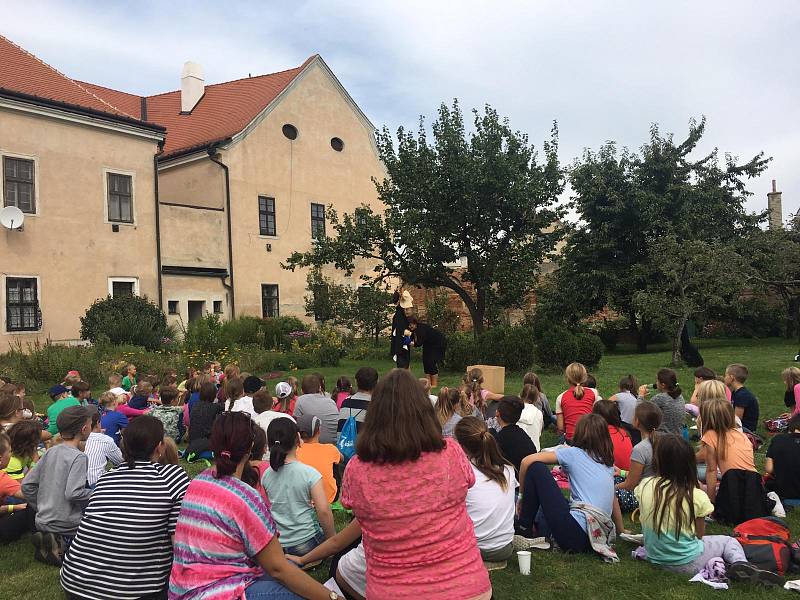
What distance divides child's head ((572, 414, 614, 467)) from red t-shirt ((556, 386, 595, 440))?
2890 mm

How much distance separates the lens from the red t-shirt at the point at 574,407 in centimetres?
813

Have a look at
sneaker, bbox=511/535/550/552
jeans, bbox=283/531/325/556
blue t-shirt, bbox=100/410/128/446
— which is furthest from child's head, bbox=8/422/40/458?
sneaker, bbox=511/535/550/552

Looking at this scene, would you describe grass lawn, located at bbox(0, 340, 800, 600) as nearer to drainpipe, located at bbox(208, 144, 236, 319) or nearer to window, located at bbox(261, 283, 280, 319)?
drainpipe, located at bbox(208, 144, 236, 319)

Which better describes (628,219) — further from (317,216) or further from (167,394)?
(167,394)

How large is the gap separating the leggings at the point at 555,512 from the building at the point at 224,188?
20314 millimetres

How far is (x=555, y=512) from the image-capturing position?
17.1 feet

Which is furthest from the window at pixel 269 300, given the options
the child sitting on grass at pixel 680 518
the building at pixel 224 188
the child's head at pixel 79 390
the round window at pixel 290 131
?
the child sitting on grass at pixel 680 518

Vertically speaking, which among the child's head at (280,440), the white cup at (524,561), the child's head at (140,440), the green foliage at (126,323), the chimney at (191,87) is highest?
the chimney at (191,87)

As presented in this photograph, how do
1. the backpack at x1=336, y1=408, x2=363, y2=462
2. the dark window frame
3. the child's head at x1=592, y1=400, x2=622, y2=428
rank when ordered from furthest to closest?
the dark window frame, the backpack at x1=336, y1=408, x2=363, y2=462, the child's head at x1=592, y1=400, x2=622, y2=428

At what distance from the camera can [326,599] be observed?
3516 mm

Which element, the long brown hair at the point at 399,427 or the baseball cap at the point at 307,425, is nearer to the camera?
the long brown hair at the point at 399,427

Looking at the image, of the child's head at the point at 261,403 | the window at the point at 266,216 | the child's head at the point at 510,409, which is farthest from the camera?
the window at the point at 266,216

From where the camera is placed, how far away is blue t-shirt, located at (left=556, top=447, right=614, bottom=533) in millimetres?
5191

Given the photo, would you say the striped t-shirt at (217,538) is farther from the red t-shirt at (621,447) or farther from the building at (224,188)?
the building at (224,188)
